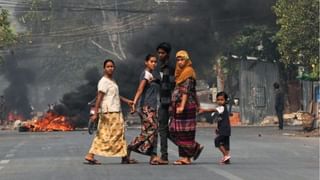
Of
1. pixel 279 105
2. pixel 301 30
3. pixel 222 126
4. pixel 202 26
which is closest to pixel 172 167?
pixel 222 126

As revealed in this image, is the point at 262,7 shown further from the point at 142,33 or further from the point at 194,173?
the point at 194,173

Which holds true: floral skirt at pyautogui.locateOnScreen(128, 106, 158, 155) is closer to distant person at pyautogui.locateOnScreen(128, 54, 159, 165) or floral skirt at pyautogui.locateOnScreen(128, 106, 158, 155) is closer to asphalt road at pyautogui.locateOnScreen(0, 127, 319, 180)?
distant person at pyautogui.locateOnScreen(128, 54, 159, 165)

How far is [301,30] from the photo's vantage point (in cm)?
2786

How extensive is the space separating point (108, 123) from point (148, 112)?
0.62m

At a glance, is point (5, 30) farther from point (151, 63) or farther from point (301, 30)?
point (151, 63)

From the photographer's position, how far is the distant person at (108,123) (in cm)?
1320

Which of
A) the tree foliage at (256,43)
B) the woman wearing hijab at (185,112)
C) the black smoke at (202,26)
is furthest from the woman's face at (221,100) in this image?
the tree foliage at (256,43)

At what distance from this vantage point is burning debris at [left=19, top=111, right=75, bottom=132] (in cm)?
3597

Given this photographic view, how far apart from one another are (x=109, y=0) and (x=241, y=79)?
1887 centimetres

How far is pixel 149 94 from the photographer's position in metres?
13.3

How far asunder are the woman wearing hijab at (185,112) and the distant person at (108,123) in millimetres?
832

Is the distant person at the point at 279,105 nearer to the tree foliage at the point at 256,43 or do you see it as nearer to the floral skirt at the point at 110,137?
the tree foliage at the point at 256,43

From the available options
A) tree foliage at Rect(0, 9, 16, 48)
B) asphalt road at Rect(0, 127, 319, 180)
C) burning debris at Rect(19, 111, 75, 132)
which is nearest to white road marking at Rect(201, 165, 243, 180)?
asphalt road at Rect(0, 127, 319, 180)

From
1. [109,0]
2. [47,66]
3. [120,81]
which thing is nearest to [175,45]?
[120,81]
